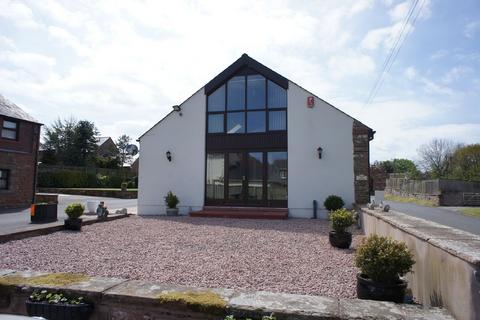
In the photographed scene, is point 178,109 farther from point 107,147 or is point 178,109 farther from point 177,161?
point 107,147

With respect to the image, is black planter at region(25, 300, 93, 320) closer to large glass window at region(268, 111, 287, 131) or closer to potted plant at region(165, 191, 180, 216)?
A: potted plant at region(165, 191, 180, 216)

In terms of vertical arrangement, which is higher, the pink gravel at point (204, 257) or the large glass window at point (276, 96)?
the large glass window at point (276, 96)

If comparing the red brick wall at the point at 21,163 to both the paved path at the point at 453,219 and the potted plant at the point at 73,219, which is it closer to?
the potted plant at the point at 73,219

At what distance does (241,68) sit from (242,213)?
591 cm

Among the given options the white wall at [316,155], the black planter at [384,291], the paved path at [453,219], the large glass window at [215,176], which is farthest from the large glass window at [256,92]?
the black planter at [384,291]

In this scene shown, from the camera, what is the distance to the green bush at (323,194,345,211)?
11.4 metres

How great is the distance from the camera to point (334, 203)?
37.3 feet

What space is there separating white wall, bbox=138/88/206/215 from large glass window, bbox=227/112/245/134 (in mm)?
1074

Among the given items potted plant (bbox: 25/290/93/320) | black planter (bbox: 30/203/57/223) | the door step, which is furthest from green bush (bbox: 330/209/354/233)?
black planter (bbox: 30/203/57/223)

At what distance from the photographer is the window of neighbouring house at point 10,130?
56.4 ft

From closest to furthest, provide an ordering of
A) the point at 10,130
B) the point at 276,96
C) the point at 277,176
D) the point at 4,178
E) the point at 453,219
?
1. the point at 277,176
2. the point at 276,96
3. the point at 453,219
4. the point at 4,178
5. the point at 10,130

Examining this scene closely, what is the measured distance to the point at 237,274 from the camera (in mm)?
4910

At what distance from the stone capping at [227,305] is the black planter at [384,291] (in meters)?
0.36

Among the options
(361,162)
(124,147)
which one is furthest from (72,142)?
(361,162)
